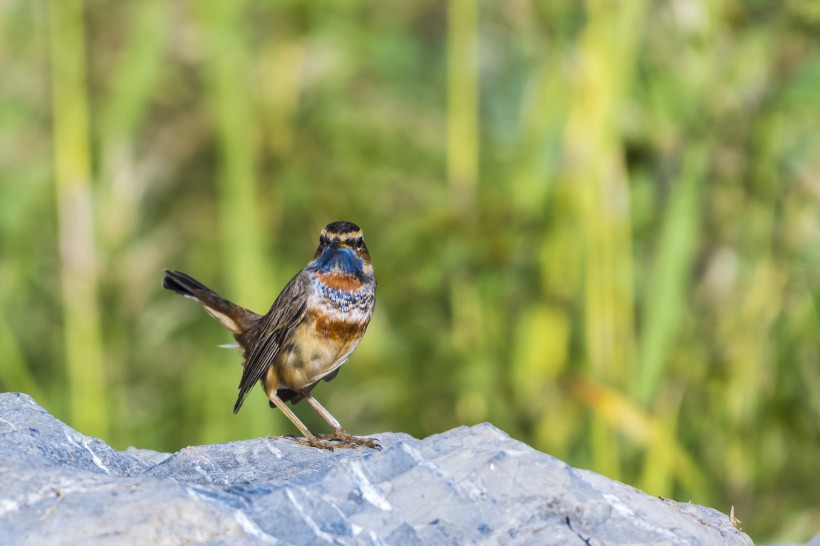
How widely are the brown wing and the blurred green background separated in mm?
1074

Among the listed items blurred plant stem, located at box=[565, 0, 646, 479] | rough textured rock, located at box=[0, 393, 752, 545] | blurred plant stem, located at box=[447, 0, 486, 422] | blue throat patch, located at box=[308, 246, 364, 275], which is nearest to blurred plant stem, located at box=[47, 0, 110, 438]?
blurred plant stem, located at box=[447, 0, 486, 422]

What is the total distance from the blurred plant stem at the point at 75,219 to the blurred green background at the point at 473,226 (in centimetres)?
1

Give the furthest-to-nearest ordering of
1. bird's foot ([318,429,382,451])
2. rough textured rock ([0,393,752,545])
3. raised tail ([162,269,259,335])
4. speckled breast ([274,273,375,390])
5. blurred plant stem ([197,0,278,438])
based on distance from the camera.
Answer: blurred plant stem ([197,0,278,438]) < raised tail ([162,269,259,335]) < speckled breast ([274,273,375,390]) < bird's foot ([318,429,382,451]) < rough textured rock ([0,393,752,545])

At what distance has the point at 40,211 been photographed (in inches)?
292

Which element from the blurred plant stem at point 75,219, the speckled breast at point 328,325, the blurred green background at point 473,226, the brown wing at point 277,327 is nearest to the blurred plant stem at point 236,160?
the blurred green background at point 473,226

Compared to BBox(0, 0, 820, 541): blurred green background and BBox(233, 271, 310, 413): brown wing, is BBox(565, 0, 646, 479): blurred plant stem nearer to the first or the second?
BBox(0, 0, 820, 541): blurred green background

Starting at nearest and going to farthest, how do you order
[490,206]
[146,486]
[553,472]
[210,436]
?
[146,486] < [553,472] < [490,206] < [210,436]

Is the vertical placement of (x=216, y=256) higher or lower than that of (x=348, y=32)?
lower

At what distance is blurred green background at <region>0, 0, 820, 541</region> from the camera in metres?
6.04

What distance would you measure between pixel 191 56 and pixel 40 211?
104 centimetres

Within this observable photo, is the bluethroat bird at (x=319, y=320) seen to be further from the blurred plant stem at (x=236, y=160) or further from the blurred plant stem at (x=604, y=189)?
the blurred plant stem at (x=604, y=189)

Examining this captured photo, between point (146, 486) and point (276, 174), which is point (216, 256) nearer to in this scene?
point (276, 174)

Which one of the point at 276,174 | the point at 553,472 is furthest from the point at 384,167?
the point at 553,472

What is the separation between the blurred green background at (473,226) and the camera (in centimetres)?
604
